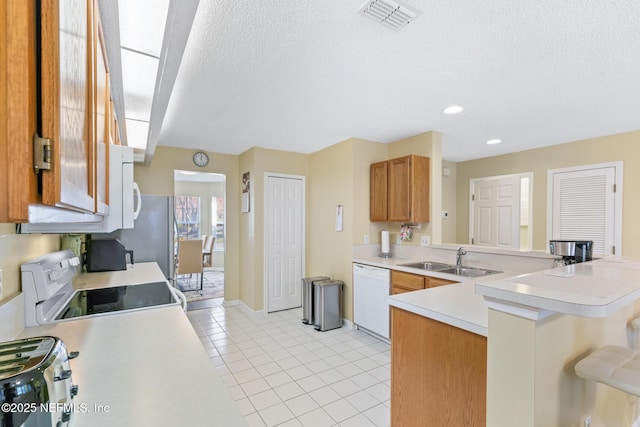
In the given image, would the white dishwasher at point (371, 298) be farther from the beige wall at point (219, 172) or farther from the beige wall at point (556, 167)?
the beige wall at point (556, 167)

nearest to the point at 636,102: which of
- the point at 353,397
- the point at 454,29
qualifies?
the point at 454,29

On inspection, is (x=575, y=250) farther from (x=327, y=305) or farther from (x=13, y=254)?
(x=13, y=254)

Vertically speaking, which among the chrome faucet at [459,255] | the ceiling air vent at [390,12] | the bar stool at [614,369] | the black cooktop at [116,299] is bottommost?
the bar stool at [614,369]

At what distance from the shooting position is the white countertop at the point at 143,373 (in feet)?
2.54

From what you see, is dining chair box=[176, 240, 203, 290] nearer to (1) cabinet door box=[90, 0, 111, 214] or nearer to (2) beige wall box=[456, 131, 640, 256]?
(1) cabinet door box=[90, 0, 111, 214]

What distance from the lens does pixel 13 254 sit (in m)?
1.26

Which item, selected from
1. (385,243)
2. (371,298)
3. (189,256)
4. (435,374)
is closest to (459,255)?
(385,243)

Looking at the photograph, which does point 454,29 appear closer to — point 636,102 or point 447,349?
point 447,349

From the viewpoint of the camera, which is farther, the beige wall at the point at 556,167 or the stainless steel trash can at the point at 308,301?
the stainless steel trash can at the point at 308,301

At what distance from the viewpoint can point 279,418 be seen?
6.56 feet

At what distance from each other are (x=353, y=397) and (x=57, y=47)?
2.53 meters

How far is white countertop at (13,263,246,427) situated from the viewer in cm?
77

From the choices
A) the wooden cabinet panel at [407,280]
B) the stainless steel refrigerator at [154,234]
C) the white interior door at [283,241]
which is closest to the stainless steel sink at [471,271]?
the wooden cabinet panel at [407,280]

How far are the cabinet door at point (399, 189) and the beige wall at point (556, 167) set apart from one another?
2297mm
